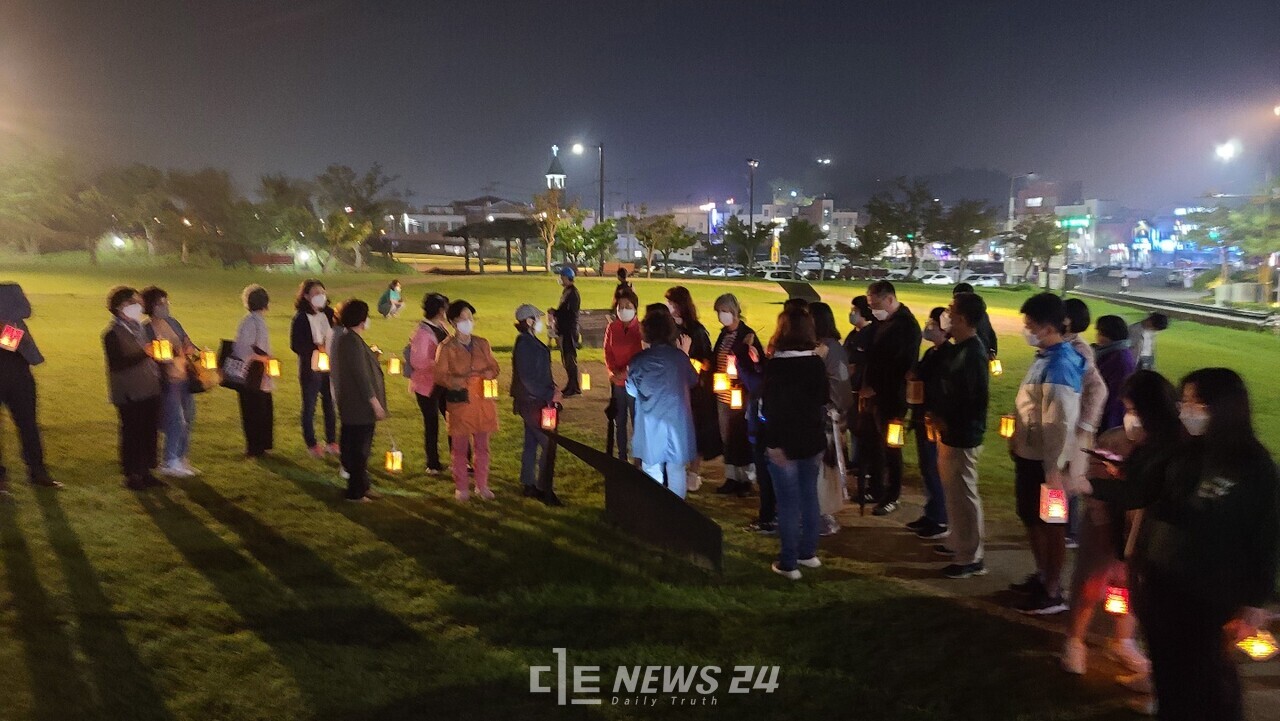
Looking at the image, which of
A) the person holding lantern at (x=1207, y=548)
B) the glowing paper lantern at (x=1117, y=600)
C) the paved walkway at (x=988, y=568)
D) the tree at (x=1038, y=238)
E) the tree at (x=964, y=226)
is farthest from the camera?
the tree at (x=964, y=226)

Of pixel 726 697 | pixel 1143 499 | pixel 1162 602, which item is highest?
pixel 1143 499

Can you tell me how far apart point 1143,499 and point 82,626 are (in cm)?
577

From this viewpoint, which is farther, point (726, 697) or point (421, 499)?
point (421, 499)

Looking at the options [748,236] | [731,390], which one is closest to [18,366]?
[731,390]

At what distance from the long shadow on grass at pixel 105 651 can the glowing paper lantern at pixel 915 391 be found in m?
5.13

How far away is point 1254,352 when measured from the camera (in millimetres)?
20641

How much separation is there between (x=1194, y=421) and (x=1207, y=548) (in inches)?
20.5

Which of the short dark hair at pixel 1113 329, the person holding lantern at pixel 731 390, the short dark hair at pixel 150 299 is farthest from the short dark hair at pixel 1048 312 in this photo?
the short dark hair at pixel 150 299

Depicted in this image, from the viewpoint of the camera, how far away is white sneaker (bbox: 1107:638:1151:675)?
429 cm

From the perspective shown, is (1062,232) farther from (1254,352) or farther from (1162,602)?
(1162,602)

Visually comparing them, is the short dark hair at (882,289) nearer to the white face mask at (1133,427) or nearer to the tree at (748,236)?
the white face mask at (1133,427)

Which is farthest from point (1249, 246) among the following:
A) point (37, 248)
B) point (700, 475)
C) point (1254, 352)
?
point (37, 248)

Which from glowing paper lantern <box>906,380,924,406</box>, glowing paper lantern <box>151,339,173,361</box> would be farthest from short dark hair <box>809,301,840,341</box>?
glowing paper lantern <box>151,339,173,361</box>

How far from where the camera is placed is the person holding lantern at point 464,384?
22.4 ft
